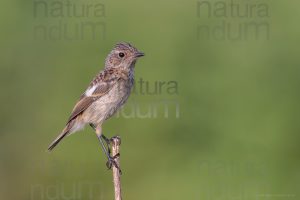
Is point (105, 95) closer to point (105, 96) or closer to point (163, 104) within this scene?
point (105, 96)

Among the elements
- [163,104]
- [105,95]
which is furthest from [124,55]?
[163,104]

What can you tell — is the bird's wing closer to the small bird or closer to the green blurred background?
the small bird

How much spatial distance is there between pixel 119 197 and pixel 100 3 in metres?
8.22

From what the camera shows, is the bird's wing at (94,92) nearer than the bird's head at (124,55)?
Yes

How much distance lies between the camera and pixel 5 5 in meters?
13.8

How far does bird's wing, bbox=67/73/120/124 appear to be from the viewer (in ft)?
31.2

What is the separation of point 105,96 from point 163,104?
2.72 m

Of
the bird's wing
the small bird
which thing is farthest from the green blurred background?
the bird's wing

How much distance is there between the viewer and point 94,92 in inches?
376

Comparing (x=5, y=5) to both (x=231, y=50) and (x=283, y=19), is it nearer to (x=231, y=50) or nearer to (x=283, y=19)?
(x=231, y=50)

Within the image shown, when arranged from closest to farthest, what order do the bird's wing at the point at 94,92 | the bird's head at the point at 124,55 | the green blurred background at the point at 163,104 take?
the bird's wing at the point at 94,92 → the bird's head at the point at 124,55 → the green blurred background at the point at 163,104

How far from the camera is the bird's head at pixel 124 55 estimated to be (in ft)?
32.0

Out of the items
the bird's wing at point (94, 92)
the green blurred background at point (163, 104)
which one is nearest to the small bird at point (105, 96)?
the bird's wing at point (94, 92)

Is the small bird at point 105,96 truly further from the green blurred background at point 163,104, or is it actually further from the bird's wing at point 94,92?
the green blurred background at point 163,104
